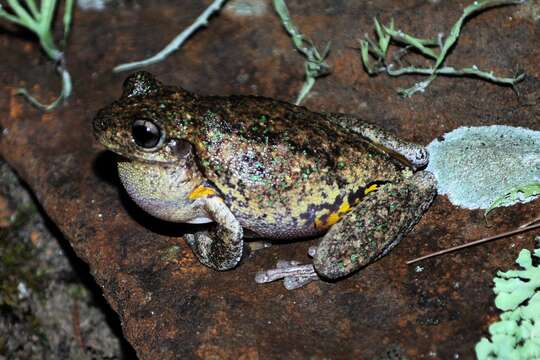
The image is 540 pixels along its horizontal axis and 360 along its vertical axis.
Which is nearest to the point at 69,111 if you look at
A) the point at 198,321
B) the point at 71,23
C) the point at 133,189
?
the point at 71,23

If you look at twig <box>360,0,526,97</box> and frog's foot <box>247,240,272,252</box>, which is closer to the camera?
frog's foot <box>247,240,272,252</box>

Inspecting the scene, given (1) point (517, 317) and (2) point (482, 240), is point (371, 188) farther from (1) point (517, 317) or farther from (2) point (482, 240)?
(1) point (517, 317)

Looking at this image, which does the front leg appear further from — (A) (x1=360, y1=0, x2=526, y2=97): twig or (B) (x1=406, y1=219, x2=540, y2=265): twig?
(A) (x1=360, y1=0, x2=526, y2=97): twig

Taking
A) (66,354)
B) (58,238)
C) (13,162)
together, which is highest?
(13,162)

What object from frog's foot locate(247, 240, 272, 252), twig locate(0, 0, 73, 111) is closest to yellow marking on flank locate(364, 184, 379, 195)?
frog's foot locate(247, 240, 272, 252)

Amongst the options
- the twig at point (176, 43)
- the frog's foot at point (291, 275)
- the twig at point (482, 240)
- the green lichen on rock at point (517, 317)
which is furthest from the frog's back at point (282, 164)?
the twig at point (176, 43)

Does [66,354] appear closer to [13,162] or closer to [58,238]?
[58,238]

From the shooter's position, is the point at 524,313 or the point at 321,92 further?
the point at 321,92

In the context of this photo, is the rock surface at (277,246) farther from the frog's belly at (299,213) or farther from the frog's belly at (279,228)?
the frog's belly at (299,213)
